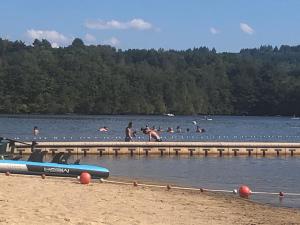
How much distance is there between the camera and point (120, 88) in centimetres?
16362

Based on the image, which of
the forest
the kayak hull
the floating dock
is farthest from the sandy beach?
the forest

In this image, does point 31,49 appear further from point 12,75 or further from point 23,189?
point 23,189

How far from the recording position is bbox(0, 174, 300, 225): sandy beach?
14.7 meters

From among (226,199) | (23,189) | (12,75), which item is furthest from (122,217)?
(12,75)

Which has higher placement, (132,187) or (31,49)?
(31,49)

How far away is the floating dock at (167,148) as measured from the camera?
1612 inches

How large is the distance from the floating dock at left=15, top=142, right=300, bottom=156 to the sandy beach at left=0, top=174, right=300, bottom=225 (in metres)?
18.0

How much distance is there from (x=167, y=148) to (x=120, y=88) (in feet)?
394

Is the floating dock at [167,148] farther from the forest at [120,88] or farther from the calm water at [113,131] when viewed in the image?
the forest at [120,88]

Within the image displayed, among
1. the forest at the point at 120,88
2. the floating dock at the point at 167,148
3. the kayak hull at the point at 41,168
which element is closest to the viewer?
the kayak hull at the point at 41,168

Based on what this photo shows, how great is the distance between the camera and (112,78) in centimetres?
16438

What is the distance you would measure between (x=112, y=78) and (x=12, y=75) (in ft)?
89.9

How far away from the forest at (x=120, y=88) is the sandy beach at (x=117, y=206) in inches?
4945

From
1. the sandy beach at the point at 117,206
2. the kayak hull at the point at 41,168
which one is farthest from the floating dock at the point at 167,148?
the sandy beach at the point at 117,206
